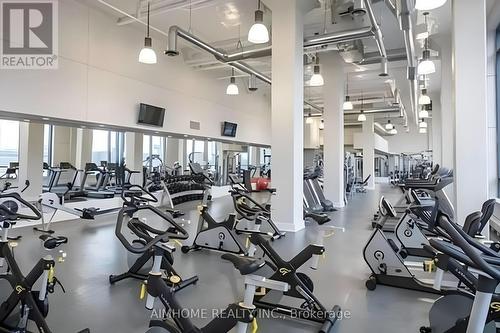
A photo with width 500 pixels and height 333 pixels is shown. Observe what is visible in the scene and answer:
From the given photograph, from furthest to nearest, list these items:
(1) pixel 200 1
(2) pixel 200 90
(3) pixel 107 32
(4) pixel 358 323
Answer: (2) pixel 200 90 → (3) pixel 107 32 → (1) pixel 200 1 → (4) pixel 358 323

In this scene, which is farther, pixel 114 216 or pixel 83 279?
pixel 114 216

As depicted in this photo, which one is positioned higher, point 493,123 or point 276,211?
point 493,123

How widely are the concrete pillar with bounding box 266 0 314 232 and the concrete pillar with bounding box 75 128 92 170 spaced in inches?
204

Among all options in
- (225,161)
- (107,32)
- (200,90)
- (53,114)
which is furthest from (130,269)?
(225,161)

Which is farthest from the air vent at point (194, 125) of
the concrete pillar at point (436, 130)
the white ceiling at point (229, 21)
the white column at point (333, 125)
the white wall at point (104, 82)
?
the concrete pillar at point (436, 130)

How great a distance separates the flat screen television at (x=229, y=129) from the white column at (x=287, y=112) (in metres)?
5.83

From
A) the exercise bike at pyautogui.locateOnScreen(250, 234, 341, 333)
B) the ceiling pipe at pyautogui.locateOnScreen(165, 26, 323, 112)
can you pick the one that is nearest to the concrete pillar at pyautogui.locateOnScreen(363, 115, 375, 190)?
the ceiling pipe at pyautogui.locateOnScreen(165, 26, 323, 112)

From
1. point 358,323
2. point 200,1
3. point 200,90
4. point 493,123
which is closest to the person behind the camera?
point 358,323

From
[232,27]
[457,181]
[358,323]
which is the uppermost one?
[232,27]

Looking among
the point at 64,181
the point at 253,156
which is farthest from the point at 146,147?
the point at 253,156

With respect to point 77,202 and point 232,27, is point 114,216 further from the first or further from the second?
point 232,27

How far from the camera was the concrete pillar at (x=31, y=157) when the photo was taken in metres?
7.21

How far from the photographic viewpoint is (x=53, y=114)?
656 cm

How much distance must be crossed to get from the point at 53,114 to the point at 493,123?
27.9ft
